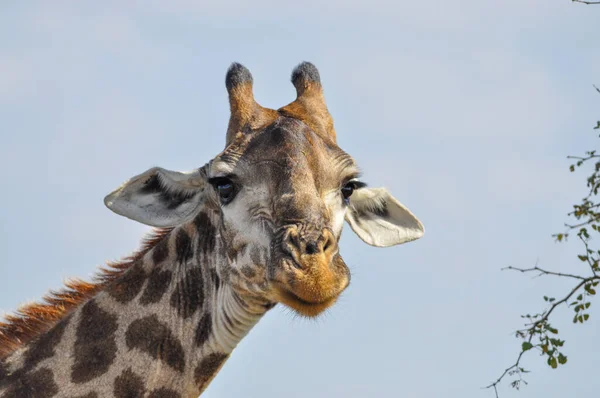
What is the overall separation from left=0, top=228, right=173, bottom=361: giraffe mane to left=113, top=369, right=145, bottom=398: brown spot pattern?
982 millimetres

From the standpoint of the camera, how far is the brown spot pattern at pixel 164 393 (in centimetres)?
1134

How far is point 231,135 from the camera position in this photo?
11.9m

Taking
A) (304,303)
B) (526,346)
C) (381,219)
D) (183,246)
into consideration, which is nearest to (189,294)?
(183,246)

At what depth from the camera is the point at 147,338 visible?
11.6m

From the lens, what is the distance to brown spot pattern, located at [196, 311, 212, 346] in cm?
1158

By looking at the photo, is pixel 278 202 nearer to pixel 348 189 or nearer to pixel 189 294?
pixel 348 189

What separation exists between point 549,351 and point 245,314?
361 cm

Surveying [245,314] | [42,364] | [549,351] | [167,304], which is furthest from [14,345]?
[549,351]

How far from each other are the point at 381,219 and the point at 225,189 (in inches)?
79.2

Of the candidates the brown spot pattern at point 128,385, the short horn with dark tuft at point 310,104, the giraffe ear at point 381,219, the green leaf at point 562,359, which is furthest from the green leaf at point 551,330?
the brown spot pattern at point 128,385

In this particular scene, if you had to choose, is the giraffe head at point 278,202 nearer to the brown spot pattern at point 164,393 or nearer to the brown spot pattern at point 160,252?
the brown spot pattern at point 160,252

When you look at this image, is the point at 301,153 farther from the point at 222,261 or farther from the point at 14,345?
the point at 14,345

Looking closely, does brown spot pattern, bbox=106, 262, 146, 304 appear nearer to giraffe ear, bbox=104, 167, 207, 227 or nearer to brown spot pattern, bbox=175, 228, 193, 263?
brown spot pattern, bbox=175, 228, 193, 263

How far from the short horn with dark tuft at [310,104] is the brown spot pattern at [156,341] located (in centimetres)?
236
